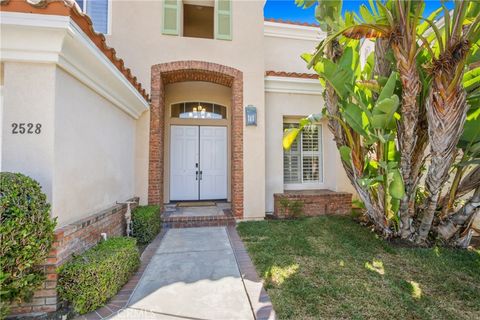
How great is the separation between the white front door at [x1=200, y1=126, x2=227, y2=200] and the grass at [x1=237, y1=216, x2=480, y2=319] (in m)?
3.89

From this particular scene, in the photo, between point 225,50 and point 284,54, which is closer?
point 225,50

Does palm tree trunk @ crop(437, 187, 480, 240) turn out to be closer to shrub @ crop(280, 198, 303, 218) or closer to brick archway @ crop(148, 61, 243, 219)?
shrub @ crop(280, 198, 303, 218)

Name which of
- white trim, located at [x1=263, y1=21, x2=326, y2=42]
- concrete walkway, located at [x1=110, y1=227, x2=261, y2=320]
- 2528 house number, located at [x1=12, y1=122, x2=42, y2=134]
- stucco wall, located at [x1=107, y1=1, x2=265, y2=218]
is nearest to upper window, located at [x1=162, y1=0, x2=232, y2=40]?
stucco wall, located at [x1=107, y1=1, x2=265, y2=218]

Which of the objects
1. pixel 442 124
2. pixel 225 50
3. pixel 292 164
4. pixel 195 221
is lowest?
pixel 195 221

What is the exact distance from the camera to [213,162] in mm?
10016

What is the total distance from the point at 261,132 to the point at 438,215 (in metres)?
5.14

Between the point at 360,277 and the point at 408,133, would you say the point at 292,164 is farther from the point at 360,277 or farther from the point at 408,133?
the point at 360,277

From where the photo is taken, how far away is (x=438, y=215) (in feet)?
18.6

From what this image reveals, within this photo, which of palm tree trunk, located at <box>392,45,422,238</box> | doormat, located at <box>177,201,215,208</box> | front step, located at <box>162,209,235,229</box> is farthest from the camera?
doormat, located at <box>177,201,215,208</box>

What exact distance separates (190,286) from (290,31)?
11.4m

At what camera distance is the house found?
324 cm

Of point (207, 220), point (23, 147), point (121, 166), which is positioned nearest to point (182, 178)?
point (207, 220)

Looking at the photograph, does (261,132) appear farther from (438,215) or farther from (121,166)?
(438,215)

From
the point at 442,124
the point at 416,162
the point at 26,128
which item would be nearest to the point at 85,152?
the point at 26,128
